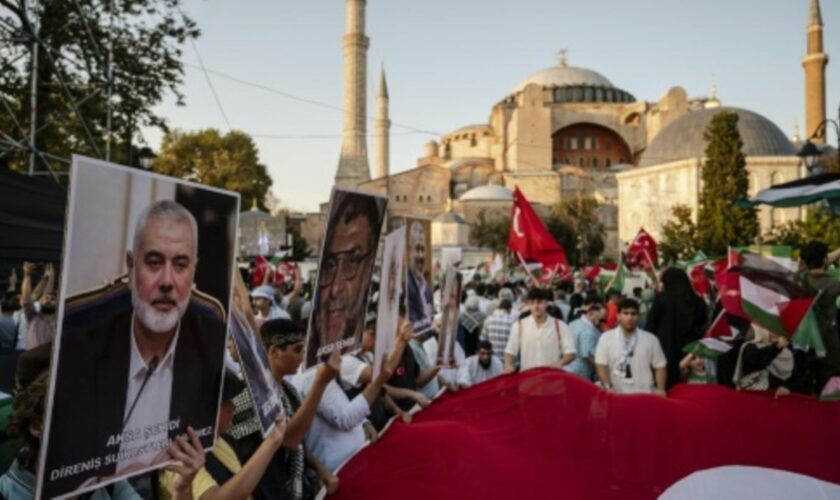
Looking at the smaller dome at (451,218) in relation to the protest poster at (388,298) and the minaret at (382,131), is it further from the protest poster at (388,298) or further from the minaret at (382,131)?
the protest poster at (388,298)

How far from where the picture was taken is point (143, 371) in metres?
2.14

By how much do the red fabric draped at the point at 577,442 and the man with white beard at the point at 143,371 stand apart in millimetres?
2115

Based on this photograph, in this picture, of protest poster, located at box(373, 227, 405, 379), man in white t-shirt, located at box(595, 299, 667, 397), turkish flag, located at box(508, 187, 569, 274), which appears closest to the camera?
protest poster, located at box(373, 227, 405, 379)

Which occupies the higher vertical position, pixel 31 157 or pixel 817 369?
pixel 31 157

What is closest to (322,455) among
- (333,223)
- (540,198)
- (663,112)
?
(333,223)

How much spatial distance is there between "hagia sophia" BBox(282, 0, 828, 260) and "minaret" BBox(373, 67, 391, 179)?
4.0 inches

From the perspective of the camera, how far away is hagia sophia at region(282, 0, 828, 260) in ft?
171

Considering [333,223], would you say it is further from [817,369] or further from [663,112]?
[663,112]

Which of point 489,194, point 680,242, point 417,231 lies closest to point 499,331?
point 417,231

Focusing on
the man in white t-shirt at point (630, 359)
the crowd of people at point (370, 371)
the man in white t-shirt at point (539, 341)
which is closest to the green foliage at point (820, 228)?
the crowd of people at point (370, 371)

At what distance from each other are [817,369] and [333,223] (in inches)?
177

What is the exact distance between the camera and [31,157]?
11.4m

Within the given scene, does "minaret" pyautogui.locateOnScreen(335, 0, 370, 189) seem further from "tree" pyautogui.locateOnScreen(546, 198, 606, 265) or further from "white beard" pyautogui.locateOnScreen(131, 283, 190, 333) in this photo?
"white beard" pyautogui.locateOnScreen(131, 283, 190, 333)

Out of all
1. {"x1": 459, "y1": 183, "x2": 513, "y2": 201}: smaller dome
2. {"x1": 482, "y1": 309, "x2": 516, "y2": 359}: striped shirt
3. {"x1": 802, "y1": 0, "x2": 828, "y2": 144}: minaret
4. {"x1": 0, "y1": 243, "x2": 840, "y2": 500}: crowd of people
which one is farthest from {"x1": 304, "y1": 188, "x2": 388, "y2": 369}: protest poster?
{"x1": 459, "y1": 183, "x2": 513, "y2": 201}: smaller dome
